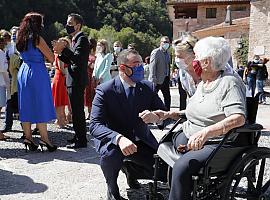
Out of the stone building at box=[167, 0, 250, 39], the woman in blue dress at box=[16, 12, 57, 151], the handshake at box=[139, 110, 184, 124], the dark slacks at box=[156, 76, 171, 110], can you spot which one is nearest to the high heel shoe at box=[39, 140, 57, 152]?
the woman in blue dress at box=[16, 12, 57, 151]

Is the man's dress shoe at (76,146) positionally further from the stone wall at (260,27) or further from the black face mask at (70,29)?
the stone wall at (260,27)

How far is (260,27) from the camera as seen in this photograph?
29.5 meters

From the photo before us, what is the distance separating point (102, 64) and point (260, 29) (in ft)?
74.4

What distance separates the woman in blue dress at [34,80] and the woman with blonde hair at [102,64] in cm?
256

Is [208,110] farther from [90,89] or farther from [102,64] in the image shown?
[90,89]

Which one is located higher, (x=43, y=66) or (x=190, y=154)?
(x=43, y=66)

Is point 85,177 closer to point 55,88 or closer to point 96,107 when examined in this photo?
point 96,107

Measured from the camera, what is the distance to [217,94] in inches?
139

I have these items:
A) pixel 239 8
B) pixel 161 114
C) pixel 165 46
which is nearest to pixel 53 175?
pixel 161 114

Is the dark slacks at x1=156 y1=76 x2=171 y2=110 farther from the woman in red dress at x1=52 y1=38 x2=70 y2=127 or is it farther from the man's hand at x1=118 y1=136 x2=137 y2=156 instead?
the man's hand at x1=118 y1=136 x2=137 y2=156

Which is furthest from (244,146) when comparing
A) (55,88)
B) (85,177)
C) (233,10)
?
(233,10)

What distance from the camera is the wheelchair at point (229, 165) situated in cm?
340

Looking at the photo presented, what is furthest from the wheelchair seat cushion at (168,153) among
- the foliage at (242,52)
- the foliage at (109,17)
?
the foliage at (109,17)

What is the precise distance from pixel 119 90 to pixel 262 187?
1.48 meters
